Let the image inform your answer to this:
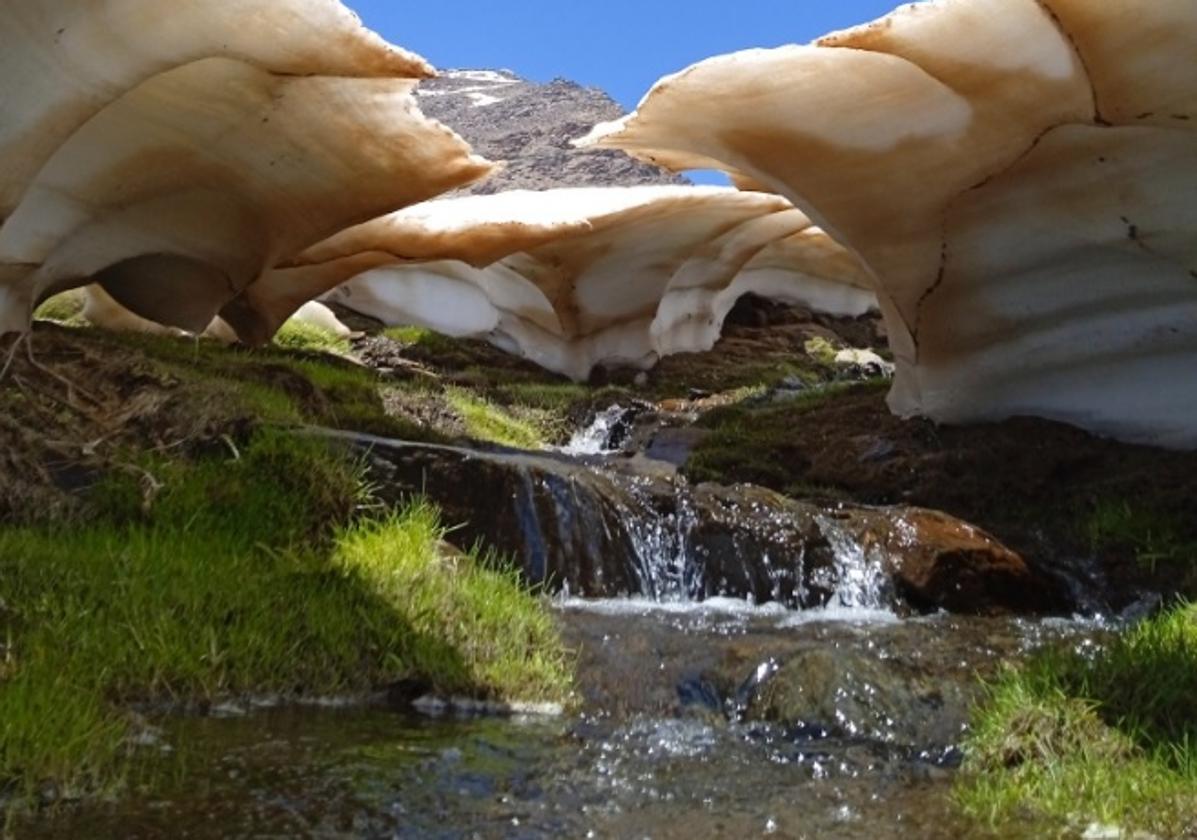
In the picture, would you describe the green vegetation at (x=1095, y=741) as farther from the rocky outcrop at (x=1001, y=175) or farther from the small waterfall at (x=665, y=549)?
the rocky outcrop at (x=1001, y=175)

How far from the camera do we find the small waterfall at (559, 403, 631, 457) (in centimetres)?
1452

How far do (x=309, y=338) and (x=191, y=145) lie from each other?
6.97 metres

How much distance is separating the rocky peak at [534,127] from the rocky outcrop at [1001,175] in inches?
908

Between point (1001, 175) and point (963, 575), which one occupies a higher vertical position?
point (1001, 175)

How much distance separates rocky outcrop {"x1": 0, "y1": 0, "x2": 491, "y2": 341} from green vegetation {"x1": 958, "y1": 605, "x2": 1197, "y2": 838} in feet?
18.6

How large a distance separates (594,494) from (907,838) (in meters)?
4.99

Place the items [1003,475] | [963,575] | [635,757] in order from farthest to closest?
[1003,475] < [963,575] < [635,757]

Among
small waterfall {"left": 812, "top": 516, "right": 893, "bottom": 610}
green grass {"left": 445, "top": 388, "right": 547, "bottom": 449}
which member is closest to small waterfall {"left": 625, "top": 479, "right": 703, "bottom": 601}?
small waterfall {"left": 812, "top": 516, "right": 893, "bottom": 610}

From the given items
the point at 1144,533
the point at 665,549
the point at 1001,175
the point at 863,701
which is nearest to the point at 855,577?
the point at 665,549

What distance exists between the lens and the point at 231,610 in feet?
19.2

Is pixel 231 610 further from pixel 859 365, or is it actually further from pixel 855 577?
pixel 859 365

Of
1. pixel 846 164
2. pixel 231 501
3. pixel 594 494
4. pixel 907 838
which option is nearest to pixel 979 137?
pixel 846 164

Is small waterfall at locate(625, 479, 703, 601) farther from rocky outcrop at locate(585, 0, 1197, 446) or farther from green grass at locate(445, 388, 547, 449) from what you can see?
green grass at locate(445, 388, 547, 449)

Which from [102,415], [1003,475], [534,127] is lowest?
[1003,475]
